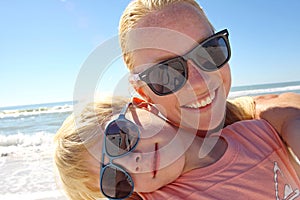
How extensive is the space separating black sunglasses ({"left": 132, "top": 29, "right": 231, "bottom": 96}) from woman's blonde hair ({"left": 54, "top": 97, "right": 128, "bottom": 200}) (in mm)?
235

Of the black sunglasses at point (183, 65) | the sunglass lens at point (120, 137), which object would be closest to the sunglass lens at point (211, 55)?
the black sunglasses at point (183, 65)

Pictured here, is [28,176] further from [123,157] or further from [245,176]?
[245,176]

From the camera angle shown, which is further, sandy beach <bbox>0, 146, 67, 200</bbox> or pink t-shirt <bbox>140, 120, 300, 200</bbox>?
sandy beach <bbox>0, 146, 67, 200</bbox>

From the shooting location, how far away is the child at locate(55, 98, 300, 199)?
124 cm

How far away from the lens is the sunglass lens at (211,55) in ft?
4.33

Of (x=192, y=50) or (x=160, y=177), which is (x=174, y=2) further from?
(x=160, y=177)

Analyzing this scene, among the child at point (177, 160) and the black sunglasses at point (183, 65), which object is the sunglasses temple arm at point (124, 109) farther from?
the black sunglasses at point (183, 65)

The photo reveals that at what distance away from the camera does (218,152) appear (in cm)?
137

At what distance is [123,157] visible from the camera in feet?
4.10

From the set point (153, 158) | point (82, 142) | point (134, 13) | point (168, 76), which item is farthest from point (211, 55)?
point (82, 142)

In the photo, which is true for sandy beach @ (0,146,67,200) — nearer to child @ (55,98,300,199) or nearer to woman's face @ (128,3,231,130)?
child @ (55,98,300,199)

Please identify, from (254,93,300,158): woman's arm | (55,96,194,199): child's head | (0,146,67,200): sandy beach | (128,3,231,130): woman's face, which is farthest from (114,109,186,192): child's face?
(0,146,67,200): sandy beach

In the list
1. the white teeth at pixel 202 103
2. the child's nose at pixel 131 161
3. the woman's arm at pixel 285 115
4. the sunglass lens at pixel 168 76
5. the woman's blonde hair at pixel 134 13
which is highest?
the woman's blonde hair at pixel 134 13

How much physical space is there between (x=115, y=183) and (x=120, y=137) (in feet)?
0.76
